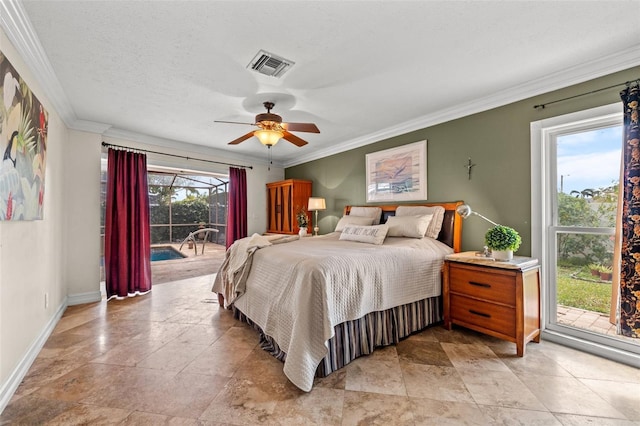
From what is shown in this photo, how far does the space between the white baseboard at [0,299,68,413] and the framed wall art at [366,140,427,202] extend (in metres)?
3.92

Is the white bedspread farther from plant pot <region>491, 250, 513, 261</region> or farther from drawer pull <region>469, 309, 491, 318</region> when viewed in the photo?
plant pot <region>491, 250, 513, 261</region>

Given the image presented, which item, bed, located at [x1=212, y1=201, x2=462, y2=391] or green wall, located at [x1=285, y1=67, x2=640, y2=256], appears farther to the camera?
green wall, located at [x1=285, y1=67, x2=640, y2=256]

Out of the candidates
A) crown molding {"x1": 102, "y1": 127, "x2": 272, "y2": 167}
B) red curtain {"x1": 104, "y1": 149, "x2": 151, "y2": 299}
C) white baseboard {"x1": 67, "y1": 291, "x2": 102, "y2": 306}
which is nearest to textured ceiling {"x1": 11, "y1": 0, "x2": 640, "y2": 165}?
crown molding {"x1": 102, "y1": 127, "x2": 272, "y2": 167}

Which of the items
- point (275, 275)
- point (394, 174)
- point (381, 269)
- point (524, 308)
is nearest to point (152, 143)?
point (275, 275)

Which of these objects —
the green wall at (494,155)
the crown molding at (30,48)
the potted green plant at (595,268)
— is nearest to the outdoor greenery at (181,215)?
the crown molding at (30,48)

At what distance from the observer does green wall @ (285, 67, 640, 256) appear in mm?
2473

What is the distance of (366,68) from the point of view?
2.34 metres

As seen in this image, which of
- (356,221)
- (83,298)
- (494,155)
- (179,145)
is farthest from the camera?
(179,145)

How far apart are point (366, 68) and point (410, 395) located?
2.46 metres

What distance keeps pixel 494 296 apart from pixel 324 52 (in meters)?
2.43

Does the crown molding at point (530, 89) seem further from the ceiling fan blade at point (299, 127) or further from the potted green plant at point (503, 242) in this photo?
the ceiling fan blade at point (299, 127)

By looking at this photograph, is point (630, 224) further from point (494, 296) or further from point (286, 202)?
point (286, 202)

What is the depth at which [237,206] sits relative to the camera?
5355 millimetres

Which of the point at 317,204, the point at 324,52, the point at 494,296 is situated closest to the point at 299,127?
the point at 324,52
